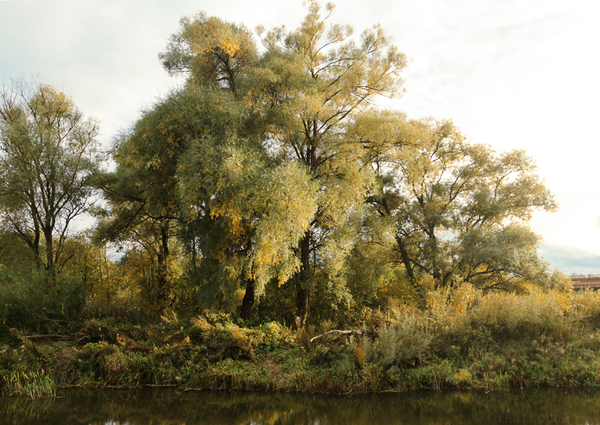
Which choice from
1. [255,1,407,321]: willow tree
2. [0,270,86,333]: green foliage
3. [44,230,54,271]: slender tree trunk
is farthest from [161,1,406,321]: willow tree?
[44,230,54,271]: slender tree trunk

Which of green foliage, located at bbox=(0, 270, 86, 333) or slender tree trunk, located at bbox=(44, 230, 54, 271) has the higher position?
slender tree trunk, located at bbox=(44, 230, 54, 271)

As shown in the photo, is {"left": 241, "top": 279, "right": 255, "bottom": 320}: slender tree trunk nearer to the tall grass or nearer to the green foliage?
the green foliage

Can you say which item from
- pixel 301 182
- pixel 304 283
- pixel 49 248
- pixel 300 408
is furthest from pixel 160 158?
pixel 300 408

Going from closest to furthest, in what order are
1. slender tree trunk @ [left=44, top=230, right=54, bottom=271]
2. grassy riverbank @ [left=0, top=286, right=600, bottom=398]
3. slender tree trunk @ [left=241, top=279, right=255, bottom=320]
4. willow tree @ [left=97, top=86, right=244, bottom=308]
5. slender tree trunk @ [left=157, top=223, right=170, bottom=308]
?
grassy riverbank @ [left=0, top=286, right=600, bottom=398], willow tree @ [left=97, top=86, right=244, bottom=308], slender tree trunk @ [left=241, top=279, right=255, bottom=320], slender tree trunk @ [left=44, top=230, right=54, bottom=271], slender tree trunk @ [left=157, top=223, right=170, bottom=308]

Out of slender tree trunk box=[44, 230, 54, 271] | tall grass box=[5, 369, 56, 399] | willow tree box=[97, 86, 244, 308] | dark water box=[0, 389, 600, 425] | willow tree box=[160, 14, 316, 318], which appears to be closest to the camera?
dark water box=[0, 389, 600, 425]

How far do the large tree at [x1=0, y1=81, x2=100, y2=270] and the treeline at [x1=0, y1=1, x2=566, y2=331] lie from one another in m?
0.09

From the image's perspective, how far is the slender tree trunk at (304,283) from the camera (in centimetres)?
1697

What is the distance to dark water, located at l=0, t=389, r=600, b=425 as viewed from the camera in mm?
8188

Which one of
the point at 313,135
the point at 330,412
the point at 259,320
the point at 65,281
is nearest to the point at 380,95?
the point at 313,135

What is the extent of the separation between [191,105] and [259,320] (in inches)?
366

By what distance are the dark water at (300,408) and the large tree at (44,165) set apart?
35.4ft

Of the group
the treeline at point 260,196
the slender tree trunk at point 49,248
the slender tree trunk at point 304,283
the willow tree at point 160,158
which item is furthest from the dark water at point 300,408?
the slender tree trunk at point 49,248

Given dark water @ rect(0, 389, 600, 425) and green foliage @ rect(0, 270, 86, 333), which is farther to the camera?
green foliage @ rect(0, 270, 86, 333)

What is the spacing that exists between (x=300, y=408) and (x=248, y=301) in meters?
7.82
